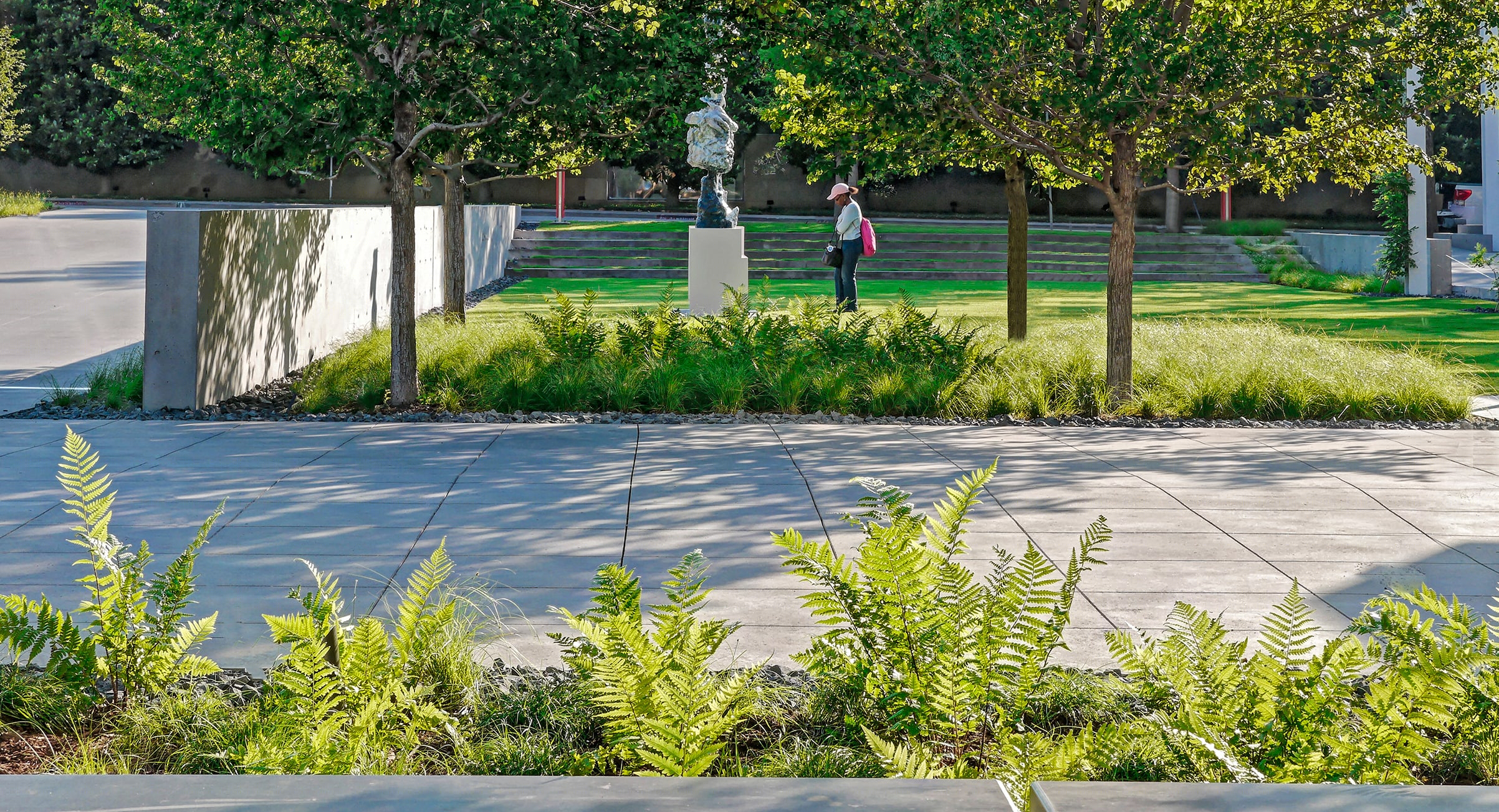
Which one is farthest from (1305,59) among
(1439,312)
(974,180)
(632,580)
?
(974,180)

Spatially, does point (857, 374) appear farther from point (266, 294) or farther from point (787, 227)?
point (787, 227)

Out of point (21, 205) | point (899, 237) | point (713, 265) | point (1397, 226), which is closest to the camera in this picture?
point (713, 265)

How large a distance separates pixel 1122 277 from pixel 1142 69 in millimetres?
2143

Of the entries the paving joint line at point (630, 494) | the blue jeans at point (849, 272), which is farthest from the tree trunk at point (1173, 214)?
the paving joint line at point (630, 494)

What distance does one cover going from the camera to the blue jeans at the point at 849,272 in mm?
17797

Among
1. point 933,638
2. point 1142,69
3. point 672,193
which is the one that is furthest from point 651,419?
point 672,193

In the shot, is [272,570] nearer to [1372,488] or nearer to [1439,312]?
[1372,488]

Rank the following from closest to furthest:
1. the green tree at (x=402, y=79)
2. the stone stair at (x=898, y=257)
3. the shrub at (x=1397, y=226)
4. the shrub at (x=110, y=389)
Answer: the green tree at (x=402, y=79) < the shrub at (x=110, y=389) < the shrub at (x=1397, y=226) < the stone stair at (x=898, y=257)

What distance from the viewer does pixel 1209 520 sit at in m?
7.11

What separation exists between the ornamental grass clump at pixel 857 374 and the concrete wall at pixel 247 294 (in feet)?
2.06

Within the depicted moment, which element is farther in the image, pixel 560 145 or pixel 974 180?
pixel 974 180

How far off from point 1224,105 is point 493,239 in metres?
19.3

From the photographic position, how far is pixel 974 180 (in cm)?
4772

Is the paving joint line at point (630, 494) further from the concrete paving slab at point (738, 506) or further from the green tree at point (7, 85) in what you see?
the green tree at point (7, 85)
